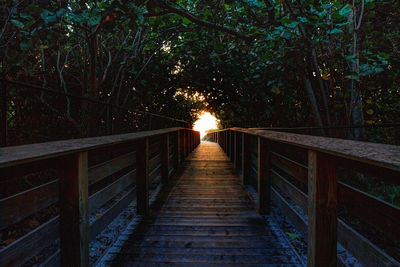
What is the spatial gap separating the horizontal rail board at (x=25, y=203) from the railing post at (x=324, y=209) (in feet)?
5.52

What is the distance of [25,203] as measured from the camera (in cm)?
119

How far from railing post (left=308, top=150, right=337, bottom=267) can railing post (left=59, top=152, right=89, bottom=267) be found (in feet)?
5.08

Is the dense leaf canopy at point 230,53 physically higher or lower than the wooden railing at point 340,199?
higher

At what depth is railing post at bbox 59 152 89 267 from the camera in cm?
144

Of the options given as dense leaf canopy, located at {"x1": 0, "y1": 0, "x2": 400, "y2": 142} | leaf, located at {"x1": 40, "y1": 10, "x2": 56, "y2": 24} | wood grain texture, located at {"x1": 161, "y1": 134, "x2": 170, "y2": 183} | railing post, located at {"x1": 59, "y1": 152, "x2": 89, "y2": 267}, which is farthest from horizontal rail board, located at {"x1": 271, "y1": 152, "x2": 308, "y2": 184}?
leaf, located at {"x1": 40, "y1": 10, "x2": 56, "y2": 24}

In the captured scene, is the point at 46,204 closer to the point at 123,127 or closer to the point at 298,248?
the point at 298,248

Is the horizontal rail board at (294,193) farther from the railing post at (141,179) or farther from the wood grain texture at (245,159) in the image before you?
the railing post at (141,179)

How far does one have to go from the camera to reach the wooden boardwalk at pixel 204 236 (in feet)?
6.44

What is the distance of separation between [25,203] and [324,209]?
1.75 metres

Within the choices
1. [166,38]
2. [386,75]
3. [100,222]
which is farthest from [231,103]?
[100,222]

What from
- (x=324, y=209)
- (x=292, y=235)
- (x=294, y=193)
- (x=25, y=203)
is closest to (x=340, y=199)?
(x=324, y=209)

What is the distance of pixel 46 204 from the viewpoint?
1350 mm

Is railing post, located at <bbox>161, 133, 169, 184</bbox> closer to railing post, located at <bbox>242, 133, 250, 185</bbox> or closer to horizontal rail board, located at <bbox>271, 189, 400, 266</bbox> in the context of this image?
railing post, located at <bbox>242, 133, 250, 185</bbox>

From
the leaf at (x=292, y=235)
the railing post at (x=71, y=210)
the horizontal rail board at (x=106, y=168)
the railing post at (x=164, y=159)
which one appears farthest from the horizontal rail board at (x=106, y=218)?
the leaf at (x=292, y=235)
